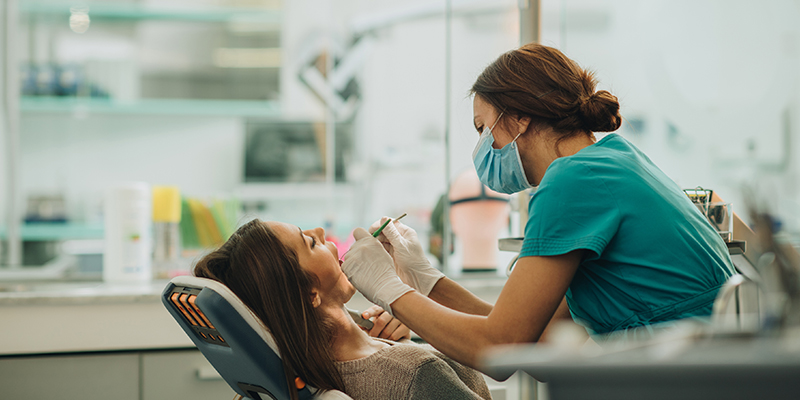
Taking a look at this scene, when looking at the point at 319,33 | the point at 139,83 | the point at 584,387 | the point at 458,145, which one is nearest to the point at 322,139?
the point at 319,33

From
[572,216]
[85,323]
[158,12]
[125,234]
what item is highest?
[158,12]

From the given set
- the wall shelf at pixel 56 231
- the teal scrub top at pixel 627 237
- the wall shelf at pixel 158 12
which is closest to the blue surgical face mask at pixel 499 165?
the teal scrub top at pixel 627 237

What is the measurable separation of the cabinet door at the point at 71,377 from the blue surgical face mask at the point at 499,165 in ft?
3.46

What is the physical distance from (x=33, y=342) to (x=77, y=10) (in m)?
2.38

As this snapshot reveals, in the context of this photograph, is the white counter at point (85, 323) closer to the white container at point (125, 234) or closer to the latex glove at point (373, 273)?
the white container at point (125, 234)

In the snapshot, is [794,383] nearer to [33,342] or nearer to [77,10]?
[33,342]

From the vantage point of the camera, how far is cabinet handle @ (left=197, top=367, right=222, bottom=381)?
150 cm

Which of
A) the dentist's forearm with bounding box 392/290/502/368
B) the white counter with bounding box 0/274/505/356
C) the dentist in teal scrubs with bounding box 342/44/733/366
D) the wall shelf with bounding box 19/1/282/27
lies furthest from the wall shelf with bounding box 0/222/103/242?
the dentist's forearm with bounding box 392/290/502/368

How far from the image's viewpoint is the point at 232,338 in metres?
0.92

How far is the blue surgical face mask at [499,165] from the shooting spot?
1.14 meters

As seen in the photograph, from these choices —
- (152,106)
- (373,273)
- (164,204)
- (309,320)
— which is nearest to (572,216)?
(373,273)

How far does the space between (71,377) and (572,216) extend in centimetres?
135

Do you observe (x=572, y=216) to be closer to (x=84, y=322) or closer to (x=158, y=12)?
(x=84, y=322)

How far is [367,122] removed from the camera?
3.46m
